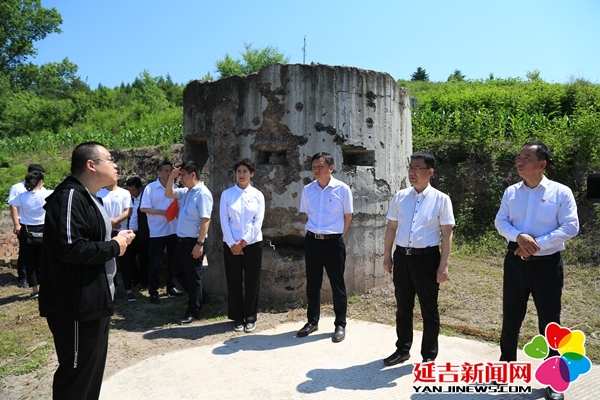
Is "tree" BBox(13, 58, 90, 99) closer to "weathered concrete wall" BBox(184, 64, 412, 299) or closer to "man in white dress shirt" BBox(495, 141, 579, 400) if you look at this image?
"weathered concrete wall" BBox(184, 64, 412, 299)

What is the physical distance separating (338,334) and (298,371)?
32.4 inches

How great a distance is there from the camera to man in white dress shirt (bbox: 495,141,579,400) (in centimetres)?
352

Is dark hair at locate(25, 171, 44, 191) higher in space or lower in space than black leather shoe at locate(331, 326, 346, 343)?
higher

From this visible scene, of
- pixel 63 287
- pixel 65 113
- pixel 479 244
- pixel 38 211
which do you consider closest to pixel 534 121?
pixel 479 244

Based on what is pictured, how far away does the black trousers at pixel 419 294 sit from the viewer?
394 centimetres

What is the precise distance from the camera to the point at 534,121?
39.8ft

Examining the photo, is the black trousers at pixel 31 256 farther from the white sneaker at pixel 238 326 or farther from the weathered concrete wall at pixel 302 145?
the white sneaker at pixel 238 326

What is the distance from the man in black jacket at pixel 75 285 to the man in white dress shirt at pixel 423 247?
2.30 meters

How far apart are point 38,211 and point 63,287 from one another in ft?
15.7

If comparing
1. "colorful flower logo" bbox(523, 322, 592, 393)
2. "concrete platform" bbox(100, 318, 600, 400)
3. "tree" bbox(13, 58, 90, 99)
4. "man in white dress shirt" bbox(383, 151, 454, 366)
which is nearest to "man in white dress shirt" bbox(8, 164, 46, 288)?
"concrete platform" bbox(100, 318, 600, 400)

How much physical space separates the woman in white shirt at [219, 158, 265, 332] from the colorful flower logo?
2.92 meters

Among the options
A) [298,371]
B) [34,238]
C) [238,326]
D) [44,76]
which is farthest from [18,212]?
[44,76]

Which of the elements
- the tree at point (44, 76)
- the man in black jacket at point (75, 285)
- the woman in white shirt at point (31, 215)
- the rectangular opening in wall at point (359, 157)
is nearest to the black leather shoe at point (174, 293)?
the woman in white shirt at point (31, 215)

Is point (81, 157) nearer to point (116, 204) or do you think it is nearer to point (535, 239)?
point (535, 239)
